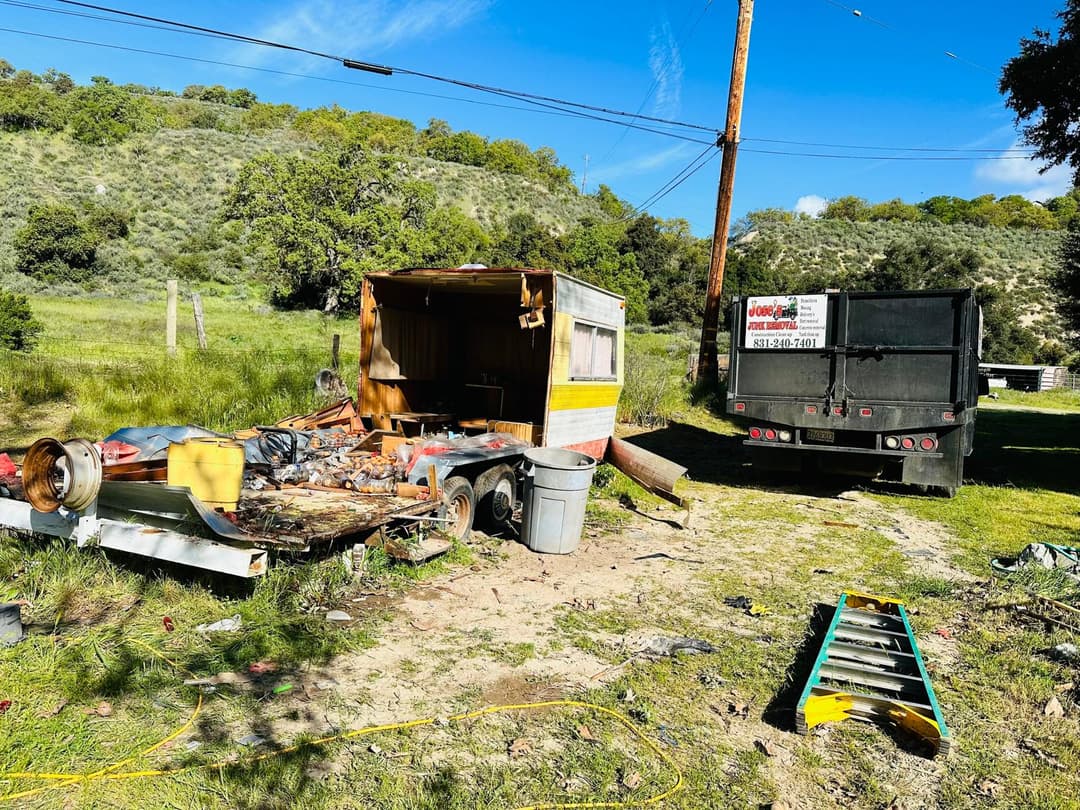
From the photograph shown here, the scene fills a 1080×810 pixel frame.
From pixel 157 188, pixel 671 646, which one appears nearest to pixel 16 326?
pixel 671 646

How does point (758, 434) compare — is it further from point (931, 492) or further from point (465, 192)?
point (465, 192)

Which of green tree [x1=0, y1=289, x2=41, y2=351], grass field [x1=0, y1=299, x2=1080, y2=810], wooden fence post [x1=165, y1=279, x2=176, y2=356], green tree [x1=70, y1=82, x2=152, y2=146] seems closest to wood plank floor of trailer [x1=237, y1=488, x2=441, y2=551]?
grass field [x1=0, y1=299, x2=1080, y2=810]

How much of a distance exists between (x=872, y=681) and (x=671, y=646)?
1196 millimetres

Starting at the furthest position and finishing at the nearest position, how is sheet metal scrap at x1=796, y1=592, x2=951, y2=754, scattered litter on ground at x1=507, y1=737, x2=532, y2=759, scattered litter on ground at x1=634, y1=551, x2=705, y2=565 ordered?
1. scattered litter on ground at x1=634, y1=551, x2=705, y2=565
2. sheet metal scrap at x1=796, y1=592, x2=951, y2=754
3. scattered litter on ground at x1=507, y1=737, x2=532, y2=759

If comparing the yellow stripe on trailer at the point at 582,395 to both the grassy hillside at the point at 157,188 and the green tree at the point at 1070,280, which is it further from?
the grassy hillside at the point at 157,188

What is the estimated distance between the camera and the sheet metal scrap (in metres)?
3.57

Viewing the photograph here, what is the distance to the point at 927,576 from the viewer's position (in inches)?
251

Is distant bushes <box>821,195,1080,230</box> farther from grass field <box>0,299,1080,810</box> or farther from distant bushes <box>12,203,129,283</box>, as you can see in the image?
grass field <box>0,299,1080,810</box>

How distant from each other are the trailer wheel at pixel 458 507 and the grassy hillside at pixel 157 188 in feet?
90.2

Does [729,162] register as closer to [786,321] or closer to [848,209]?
[786,321]

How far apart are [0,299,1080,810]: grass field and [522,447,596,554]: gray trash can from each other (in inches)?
9.3

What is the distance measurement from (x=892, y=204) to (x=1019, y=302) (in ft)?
104

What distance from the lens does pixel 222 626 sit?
4402 mm

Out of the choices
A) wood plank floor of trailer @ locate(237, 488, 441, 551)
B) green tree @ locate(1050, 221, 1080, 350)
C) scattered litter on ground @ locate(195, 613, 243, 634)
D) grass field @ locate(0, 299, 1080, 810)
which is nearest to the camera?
grass field @ locate(0, 299, 1080, 810)
